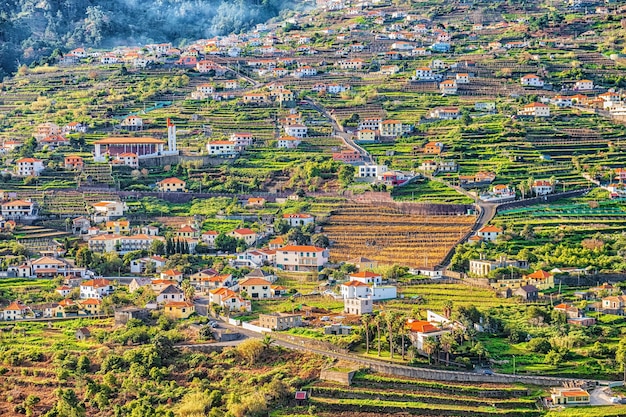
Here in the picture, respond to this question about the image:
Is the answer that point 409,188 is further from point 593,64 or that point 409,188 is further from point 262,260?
point 593,64

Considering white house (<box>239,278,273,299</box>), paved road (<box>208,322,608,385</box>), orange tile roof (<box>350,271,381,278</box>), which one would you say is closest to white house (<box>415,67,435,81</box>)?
orange tile roof (<box>350,271,381,278</box>)

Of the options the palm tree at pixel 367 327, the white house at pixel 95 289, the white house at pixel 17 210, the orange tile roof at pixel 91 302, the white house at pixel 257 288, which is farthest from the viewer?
the white house at pixel 17 210

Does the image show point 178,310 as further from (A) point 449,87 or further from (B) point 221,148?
(A) point 449,87

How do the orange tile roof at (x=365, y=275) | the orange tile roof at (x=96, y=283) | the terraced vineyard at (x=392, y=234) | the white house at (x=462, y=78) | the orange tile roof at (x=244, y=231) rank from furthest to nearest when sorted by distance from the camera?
the white house at (x=462, y=78) < the orange tile roof at (x=244, y=231) < the terraced vineyard at (x=392, y=234) < the orange tile roof at (x=96, y=283) < the orange tile roof at (x=365, y=275)

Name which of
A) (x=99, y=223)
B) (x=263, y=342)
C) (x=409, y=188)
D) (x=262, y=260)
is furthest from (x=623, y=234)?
(x=99, y=223)

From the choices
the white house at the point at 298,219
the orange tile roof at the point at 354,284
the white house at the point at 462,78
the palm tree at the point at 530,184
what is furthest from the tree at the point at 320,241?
the white house at the point at 462,78

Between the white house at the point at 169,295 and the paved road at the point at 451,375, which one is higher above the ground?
the white house at the point at 169,295

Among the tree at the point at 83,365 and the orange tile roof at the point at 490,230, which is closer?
the tree at the point at 83,365

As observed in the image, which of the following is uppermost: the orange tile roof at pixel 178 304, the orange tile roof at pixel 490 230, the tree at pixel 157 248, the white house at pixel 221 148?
the white house at pixel 221 148

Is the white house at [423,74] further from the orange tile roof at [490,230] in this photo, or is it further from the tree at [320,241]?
the orange tile roof at [490,230]
